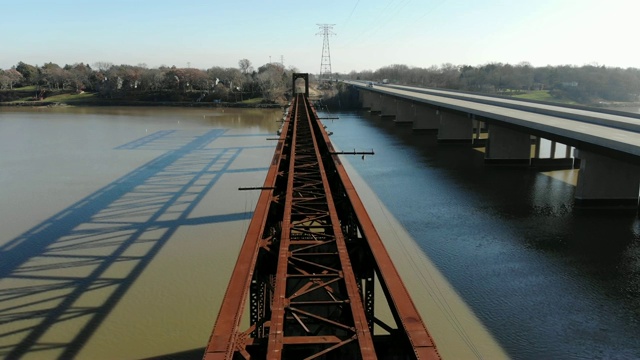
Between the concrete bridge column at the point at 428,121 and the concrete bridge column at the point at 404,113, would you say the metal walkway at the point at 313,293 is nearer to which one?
the concrete bridge column at the point at 428,121

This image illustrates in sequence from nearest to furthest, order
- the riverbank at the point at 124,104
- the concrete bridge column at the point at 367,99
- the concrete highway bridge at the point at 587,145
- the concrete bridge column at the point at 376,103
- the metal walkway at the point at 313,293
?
the metal walkway at the point at 313,293 < the concrete highway bridge at the point at 587,145 < the concrete bridge column at the point at 376,103 < the concrete bridge column at the point at 367,99 < the riverbank at the point at 124,104

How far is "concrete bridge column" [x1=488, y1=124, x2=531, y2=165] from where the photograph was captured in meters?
24.6

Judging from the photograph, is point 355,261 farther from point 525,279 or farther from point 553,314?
point 525,279

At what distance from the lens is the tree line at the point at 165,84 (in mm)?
88312

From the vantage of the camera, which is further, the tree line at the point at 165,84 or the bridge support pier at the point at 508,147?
the tree line at the point at 165,84

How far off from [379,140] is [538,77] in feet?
233

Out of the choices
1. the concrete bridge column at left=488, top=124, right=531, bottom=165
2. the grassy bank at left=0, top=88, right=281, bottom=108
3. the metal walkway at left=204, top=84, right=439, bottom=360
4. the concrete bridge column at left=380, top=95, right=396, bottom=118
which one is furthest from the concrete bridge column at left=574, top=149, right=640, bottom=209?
the grassy bank at left=0, top=88, right=281, bottom=108

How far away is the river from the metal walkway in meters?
2.66

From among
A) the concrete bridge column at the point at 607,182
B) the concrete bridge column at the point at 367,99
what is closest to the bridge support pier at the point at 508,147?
the concrete bridge column at the point at 607,182

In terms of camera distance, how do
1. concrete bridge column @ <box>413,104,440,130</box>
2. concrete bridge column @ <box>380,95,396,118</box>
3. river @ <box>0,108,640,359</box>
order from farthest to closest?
concrete bridge column @ <box>380,95,396,118</box>
concrete bridge column @ <box>413,104,440,130</box>
river @ <box>0,108,640,359</box>

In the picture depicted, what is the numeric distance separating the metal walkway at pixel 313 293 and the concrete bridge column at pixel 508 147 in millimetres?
17470

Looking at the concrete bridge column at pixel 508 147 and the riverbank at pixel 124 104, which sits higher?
the riverbank at pixel 124 104

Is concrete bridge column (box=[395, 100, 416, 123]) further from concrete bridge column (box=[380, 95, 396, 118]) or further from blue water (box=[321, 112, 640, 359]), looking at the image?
blue water (box=[321, 112, 640, 359])

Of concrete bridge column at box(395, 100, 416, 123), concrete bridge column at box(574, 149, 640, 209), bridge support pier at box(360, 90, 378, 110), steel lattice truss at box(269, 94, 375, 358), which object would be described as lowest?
concrete bridge column at box(574, 149, 640, 209)
